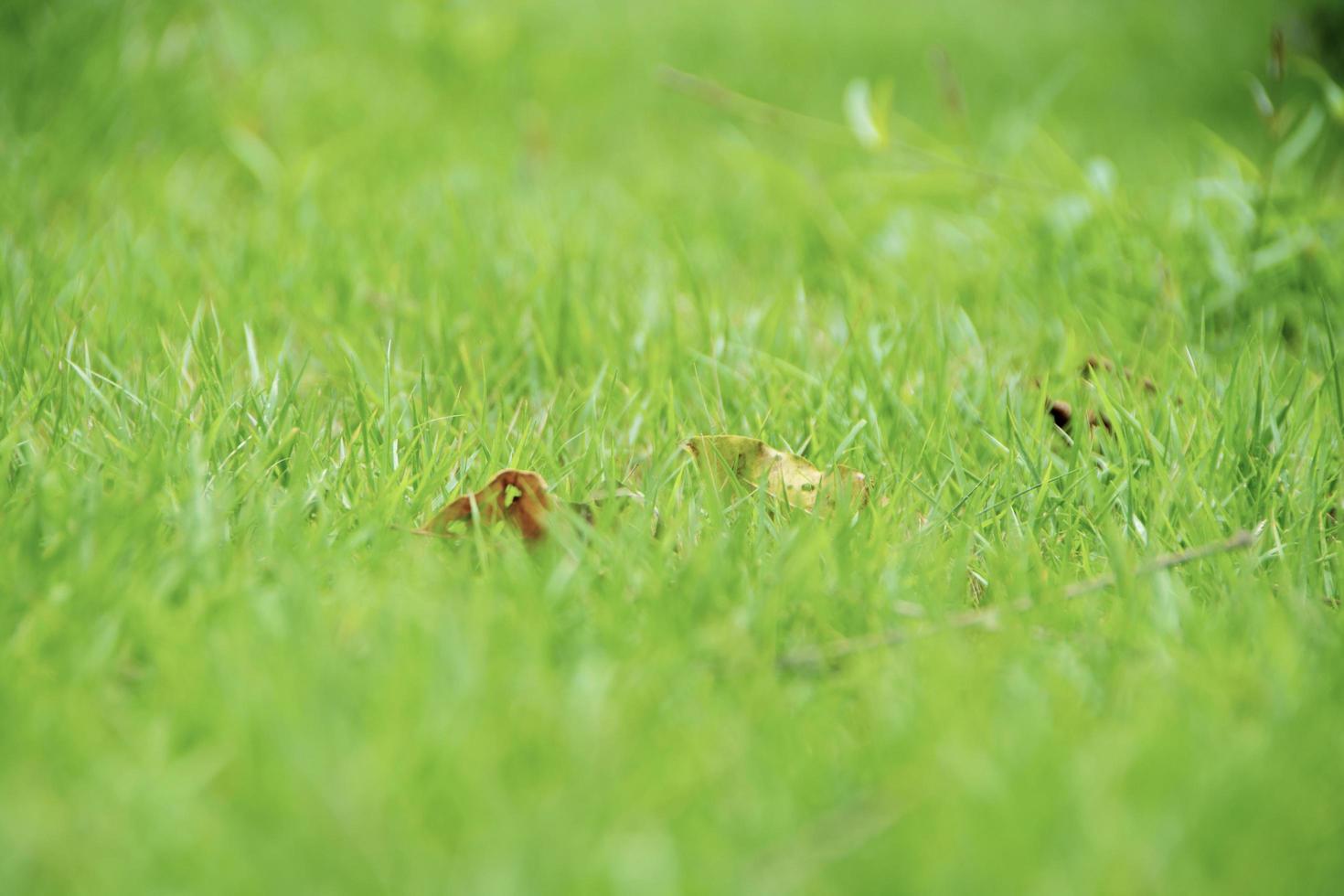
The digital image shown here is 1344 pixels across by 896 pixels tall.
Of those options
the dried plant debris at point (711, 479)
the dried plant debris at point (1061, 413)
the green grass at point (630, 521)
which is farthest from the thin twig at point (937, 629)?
the dried plant debris at point (1061, 413)

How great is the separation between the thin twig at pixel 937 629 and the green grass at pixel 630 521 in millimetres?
16

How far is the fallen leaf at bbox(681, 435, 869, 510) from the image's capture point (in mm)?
1439

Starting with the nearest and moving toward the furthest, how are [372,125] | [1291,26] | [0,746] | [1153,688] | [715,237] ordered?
[0,746] → [1153,688] → [715,237] → [372,125] → [1291,26]

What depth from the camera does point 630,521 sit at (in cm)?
126

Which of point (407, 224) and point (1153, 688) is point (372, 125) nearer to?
point (407, 224)

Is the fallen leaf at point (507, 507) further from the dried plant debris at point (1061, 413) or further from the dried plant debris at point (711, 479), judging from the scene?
the dried plant debris at point (1061, 413)

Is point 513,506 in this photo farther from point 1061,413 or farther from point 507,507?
point 1061,413

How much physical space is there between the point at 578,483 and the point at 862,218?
1767 millimetres

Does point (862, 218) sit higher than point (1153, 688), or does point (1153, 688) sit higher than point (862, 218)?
point (1153, 688)

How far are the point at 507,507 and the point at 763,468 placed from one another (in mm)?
362

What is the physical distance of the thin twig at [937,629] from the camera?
1060 mm

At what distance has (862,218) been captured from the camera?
292cm

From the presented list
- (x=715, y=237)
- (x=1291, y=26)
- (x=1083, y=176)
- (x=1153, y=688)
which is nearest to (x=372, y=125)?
(x=715, y=237)

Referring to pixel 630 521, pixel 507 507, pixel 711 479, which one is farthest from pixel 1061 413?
pixel 507 507
